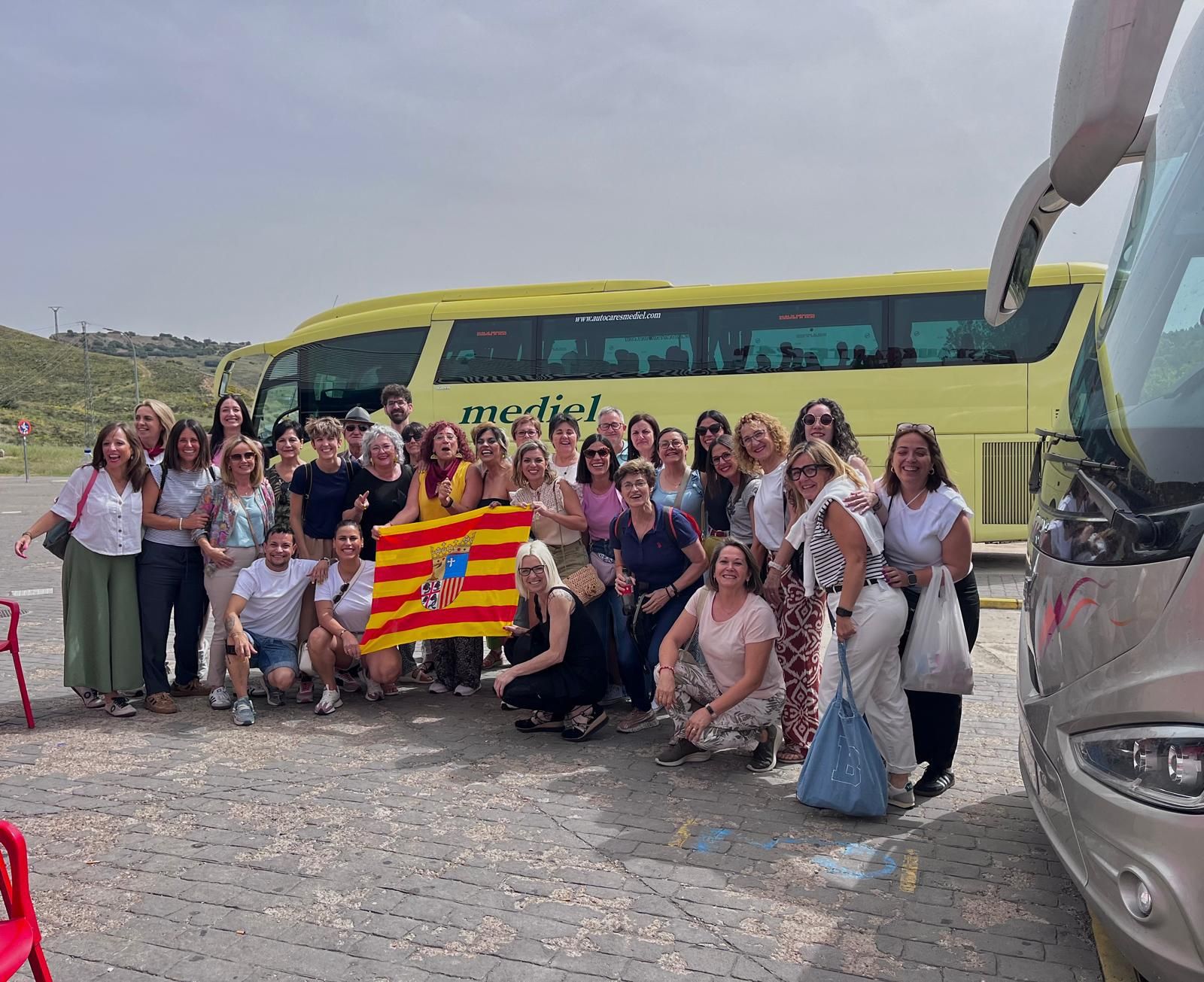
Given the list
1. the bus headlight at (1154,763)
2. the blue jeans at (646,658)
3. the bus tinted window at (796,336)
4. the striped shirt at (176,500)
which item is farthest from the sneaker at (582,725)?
the bus tinted window at (796,336)

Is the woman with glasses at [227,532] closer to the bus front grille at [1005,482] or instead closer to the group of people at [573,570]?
the group of people at [573,570]

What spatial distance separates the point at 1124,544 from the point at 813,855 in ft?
6.73

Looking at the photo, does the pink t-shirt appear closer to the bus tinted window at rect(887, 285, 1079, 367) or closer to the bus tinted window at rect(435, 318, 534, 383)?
the bus tinted window at rect(887, 285, 1079, 367)

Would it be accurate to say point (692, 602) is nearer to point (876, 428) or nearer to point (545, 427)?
point (876, 428)

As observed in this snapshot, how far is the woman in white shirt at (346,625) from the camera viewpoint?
6223mm

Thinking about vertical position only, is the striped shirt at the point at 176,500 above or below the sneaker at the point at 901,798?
above

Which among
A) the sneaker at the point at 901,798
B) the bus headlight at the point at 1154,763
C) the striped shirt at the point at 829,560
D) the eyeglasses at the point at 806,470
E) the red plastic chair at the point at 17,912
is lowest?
the sneaker at the point at 901,798

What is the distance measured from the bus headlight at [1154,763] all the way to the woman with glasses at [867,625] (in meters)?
1.89

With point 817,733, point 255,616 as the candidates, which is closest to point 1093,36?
point 817,733

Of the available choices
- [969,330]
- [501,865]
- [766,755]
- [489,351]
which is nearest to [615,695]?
[766,755]

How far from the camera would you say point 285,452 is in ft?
22.3

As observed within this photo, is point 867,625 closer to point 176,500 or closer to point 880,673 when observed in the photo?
point 880,673

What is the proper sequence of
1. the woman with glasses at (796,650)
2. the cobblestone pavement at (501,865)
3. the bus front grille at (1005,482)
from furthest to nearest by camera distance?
the bus front grille at (1005,482) → the woman with glasses at (796,650) → the cobblestone pavement at (501,865)

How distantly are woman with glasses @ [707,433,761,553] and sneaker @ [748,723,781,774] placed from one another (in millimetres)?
1260
